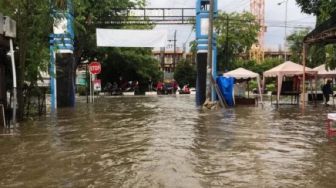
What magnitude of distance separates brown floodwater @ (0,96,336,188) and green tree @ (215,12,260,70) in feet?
181

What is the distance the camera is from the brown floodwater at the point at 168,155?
334 inches

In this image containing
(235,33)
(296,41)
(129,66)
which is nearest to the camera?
(129,66)

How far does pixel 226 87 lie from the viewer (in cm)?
2873

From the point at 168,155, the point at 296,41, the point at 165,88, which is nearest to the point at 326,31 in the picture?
the point at 168,155

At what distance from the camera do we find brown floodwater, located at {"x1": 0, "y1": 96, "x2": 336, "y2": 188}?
27.8ft

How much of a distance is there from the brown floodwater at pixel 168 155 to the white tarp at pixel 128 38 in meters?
14.6

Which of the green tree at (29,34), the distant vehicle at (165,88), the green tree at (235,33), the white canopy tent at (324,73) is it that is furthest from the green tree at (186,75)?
the green tree at (29,34)

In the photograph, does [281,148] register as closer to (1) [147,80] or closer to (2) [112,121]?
(2) [112,121]

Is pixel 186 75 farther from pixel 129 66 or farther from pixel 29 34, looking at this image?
pixel 29 34

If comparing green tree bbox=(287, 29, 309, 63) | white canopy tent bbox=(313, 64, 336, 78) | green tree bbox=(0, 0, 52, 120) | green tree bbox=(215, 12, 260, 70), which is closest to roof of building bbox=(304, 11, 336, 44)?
green tree bbox=(0, 0, 52, 120)

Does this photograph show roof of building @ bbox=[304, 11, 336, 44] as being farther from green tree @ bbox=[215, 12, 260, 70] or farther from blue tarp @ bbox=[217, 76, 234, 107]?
green tree @ bbox=[215, 12, 260, 70]

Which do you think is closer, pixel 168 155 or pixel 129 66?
pixel 168 155

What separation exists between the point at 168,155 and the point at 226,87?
18122 mm

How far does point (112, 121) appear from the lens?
19.3m
